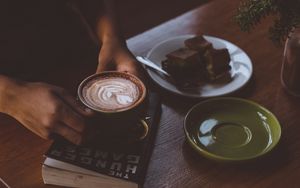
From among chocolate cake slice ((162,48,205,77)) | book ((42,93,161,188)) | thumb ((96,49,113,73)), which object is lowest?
chocolate cake slice ((162,48,205,77))

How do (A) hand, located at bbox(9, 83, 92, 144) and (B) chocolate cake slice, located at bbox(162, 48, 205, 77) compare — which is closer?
(A) hand, located at bbox(9, 83, 92, 144)

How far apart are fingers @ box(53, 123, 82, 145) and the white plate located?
34cm

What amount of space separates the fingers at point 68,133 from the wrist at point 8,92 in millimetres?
129

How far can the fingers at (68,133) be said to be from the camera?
0.96 metres

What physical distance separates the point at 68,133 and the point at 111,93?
0.39 ft

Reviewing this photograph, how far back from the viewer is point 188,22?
1523 mm

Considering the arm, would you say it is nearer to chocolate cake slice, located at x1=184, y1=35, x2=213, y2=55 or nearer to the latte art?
the latte art

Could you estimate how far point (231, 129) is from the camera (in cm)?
112

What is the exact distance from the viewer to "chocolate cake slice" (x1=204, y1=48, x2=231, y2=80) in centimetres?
125

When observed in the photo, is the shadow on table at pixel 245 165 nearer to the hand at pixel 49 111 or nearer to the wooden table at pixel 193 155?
the wooden table at pixel 193 155

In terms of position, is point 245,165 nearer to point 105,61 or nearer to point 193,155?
point 193,155

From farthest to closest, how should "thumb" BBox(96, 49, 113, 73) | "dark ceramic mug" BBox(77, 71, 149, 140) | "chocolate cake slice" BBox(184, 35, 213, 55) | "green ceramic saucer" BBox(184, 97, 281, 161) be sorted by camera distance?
"chocolate cake slice" BBox(184, 35, 213, 55) → "thumb" BBox(96, 49, 113, 73) → "green ceramic saucer" BBox(184, 97, 281, 161) → "dark ceramic mug" BBox(77, 71, 149, 140)

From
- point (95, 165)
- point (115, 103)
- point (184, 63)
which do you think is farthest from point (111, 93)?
point (184, 63)

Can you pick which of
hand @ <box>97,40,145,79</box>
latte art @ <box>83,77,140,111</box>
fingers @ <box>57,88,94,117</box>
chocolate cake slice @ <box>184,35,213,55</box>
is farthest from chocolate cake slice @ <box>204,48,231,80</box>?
fingers @ <box>57,88,94,117</box>
